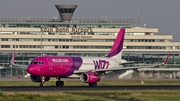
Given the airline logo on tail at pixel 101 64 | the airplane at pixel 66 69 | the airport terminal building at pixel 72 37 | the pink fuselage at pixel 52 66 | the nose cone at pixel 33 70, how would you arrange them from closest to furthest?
the nose cone at pixel 33 70 → the pink fuselage at pixel 52 66 → the airplane at pixel 66 69 → the airline logo on tail at pixel 101 64 → the airport terminal building at pixel 72 37

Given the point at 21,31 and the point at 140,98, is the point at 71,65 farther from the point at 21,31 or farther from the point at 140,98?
the point at 21,31

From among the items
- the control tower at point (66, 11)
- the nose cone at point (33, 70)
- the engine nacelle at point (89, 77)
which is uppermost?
the control tower at point (66, 11)

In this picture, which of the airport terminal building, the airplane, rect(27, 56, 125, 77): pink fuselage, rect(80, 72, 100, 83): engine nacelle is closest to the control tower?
the airport terminal building

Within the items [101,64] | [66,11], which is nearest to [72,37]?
[66,11]

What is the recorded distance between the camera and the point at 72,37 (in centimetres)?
17400

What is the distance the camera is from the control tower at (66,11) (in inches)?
6772

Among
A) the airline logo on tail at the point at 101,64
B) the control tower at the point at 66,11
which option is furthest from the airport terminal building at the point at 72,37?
the airline logo on tail at the point at 101,64

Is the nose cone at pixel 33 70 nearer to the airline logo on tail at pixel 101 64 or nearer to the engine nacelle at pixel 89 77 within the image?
the engine nacelle at pixel 89 77

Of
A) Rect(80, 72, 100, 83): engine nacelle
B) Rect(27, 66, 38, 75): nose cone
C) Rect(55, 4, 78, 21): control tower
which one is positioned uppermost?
Rect(55, 4, 78, 21): control tower

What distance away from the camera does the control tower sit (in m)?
172

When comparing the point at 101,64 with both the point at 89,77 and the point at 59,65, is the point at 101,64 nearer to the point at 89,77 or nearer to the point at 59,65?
the point at 89,77

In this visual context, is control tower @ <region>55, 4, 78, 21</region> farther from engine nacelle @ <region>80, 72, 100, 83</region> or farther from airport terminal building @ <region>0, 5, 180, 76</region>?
engine nacelle @ <region>80, 72, 100, 83</region>

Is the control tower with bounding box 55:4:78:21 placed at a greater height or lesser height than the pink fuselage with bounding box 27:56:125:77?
greater

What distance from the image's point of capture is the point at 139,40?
17612cm
